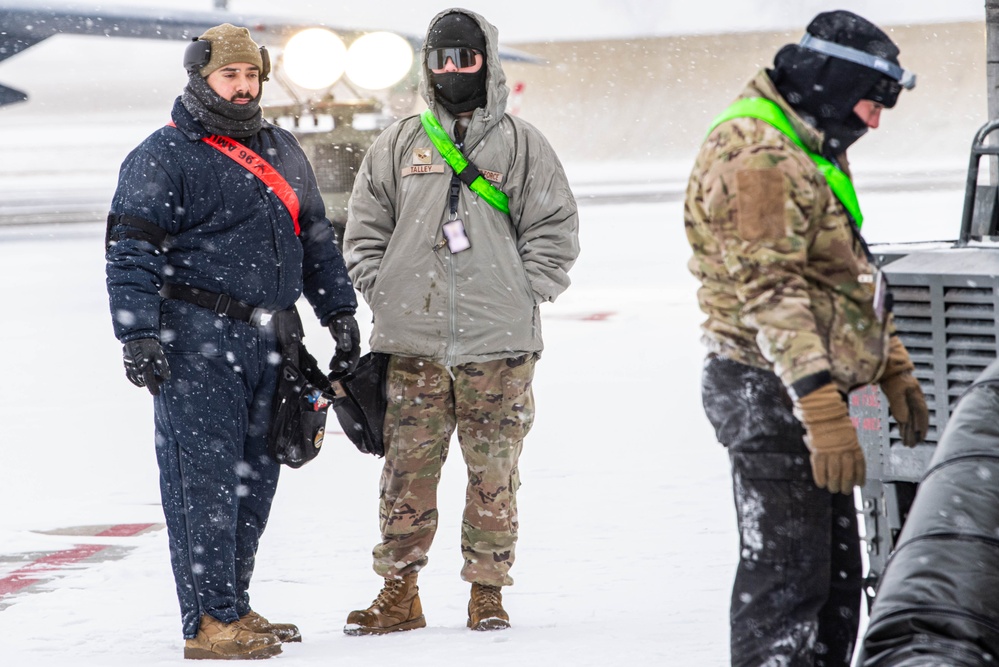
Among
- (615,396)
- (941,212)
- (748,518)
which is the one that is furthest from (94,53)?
(748,518)

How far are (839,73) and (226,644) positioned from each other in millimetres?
1964

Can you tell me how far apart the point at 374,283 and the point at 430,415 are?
1.27 feet

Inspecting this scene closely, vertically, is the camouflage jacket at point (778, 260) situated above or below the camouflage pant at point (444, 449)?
above

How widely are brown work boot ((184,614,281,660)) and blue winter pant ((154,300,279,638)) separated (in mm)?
33

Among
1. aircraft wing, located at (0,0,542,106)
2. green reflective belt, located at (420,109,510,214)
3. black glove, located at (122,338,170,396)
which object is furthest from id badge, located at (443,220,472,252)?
aircraft wing, located at (0,0,542,106)

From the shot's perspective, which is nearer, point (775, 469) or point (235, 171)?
point (775, 469)

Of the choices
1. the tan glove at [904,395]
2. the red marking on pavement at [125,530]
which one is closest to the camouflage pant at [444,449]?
the tan glove at [904,395]

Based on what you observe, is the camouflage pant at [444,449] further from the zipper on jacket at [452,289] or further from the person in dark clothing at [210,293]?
the person in dark clothing at [210,293]

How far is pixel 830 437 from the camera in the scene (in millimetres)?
2277

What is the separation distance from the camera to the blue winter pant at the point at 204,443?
3248 mm

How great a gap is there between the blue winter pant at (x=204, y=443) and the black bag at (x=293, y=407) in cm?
7

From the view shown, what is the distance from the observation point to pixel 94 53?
183 ft

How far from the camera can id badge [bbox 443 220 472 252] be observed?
3.45 meters

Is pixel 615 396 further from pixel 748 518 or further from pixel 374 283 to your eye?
pixel 748 518
